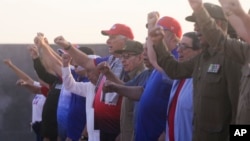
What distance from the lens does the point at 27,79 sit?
1330 centimetres

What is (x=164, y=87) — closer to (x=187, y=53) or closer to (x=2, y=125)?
(x=187, y=53)

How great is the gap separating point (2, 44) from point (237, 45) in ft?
34.5

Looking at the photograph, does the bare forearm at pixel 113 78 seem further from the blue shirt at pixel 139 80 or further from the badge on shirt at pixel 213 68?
the badge on shirt at pixel 213 68

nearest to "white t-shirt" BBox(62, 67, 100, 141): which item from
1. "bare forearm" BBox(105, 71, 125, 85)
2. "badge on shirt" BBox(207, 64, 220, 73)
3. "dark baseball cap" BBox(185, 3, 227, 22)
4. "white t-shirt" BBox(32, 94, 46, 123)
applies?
"bare forearm" BBox(105, 71, 125, 85)

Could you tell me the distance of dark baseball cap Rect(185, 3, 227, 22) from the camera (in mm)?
6289

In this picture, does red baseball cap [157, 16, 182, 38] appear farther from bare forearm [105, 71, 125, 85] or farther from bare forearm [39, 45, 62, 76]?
bare forearm [39, 45, 62, 76]

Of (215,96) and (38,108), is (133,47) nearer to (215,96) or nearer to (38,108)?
(215,96)

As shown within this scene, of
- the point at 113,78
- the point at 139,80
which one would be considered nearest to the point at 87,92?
the point at 113,78

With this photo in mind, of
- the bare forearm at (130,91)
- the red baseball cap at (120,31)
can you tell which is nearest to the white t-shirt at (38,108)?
the red baseball cap at (120,31)

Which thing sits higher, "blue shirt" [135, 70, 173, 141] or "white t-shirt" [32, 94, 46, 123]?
"blue shirt" [135, 70, 173, 141]

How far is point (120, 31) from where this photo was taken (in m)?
9.05

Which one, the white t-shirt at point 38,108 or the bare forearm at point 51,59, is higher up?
the bare forearm at point 51,59

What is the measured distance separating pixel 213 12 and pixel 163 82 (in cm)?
119

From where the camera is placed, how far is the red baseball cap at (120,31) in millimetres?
9039
